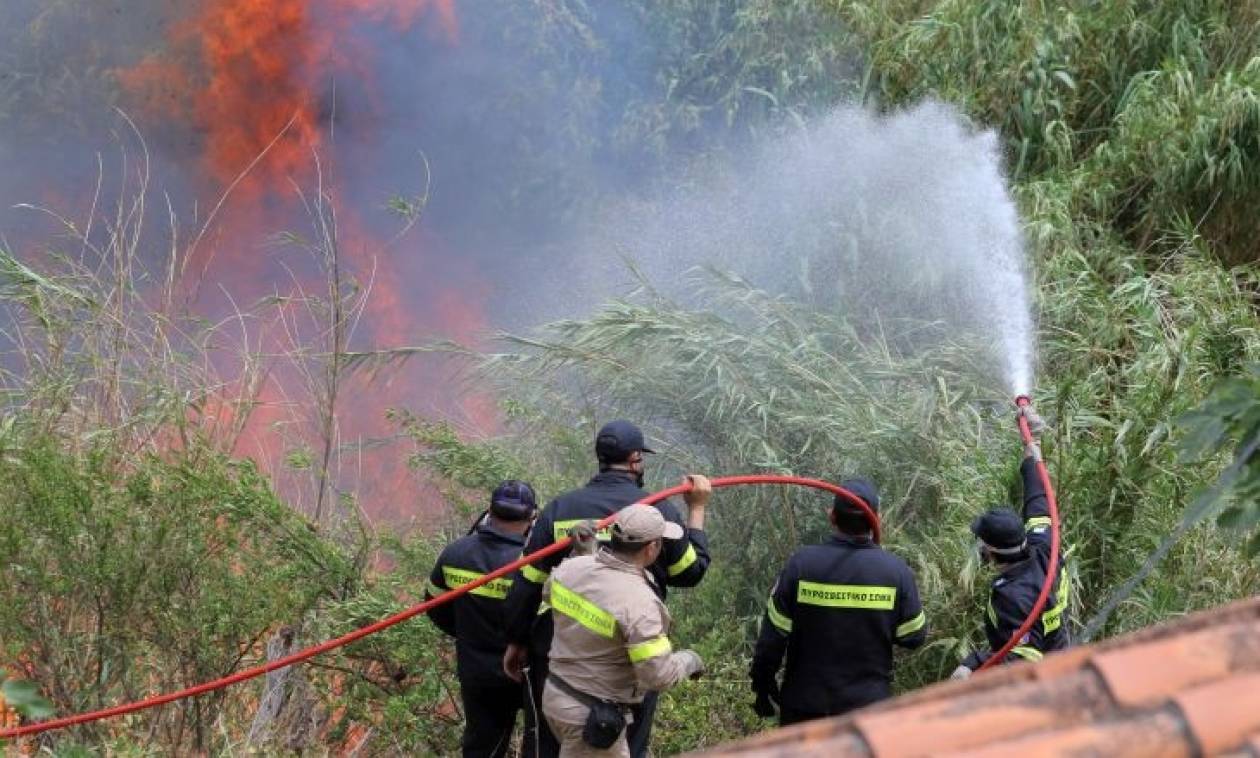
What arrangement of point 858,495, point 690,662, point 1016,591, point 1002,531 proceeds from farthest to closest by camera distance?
point 1016,591 → point 1002,531 → point 858,495 → point 690,662

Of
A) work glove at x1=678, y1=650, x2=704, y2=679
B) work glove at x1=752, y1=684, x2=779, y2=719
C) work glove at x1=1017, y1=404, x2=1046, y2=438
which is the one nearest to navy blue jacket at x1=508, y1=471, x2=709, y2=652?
work glove at x1=678, y1=650, x2=704, y2=679

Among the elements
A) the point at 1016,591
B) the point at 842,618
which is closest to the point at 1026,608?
the point at 1016,591

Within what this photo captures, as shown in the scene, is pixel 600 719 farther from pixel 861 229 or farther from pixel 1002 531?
pixel 861 229

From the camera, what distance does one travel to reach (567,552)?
510 centimetres

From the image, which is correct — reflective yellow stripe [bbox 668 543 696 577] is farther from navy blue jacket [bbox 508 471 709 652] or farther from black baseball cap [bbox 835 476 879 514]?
black baseball cap [bbox 835 476 879 514]

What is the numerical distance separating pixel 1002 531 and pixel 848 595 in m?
0.60

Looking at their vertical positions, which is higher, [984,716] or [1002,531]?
[984,716]

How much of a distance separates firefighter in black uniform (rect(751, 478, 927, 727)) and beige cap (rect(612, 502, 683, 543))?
77 cm

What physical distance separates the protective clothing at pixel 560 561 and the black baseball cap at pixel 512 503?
18cm

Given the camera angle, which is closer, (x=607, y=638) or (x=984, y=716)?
(x=984, y=716)

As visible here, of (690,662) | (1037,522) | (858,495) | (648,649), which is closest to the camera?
(648,649)

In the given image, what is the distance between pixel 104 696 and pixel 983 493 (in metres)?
3.78

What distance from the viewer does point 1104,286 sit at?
897 centimetres

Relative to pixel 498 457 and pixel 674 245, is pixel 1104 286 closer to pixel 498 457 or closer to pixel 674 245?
pixel 674 245
